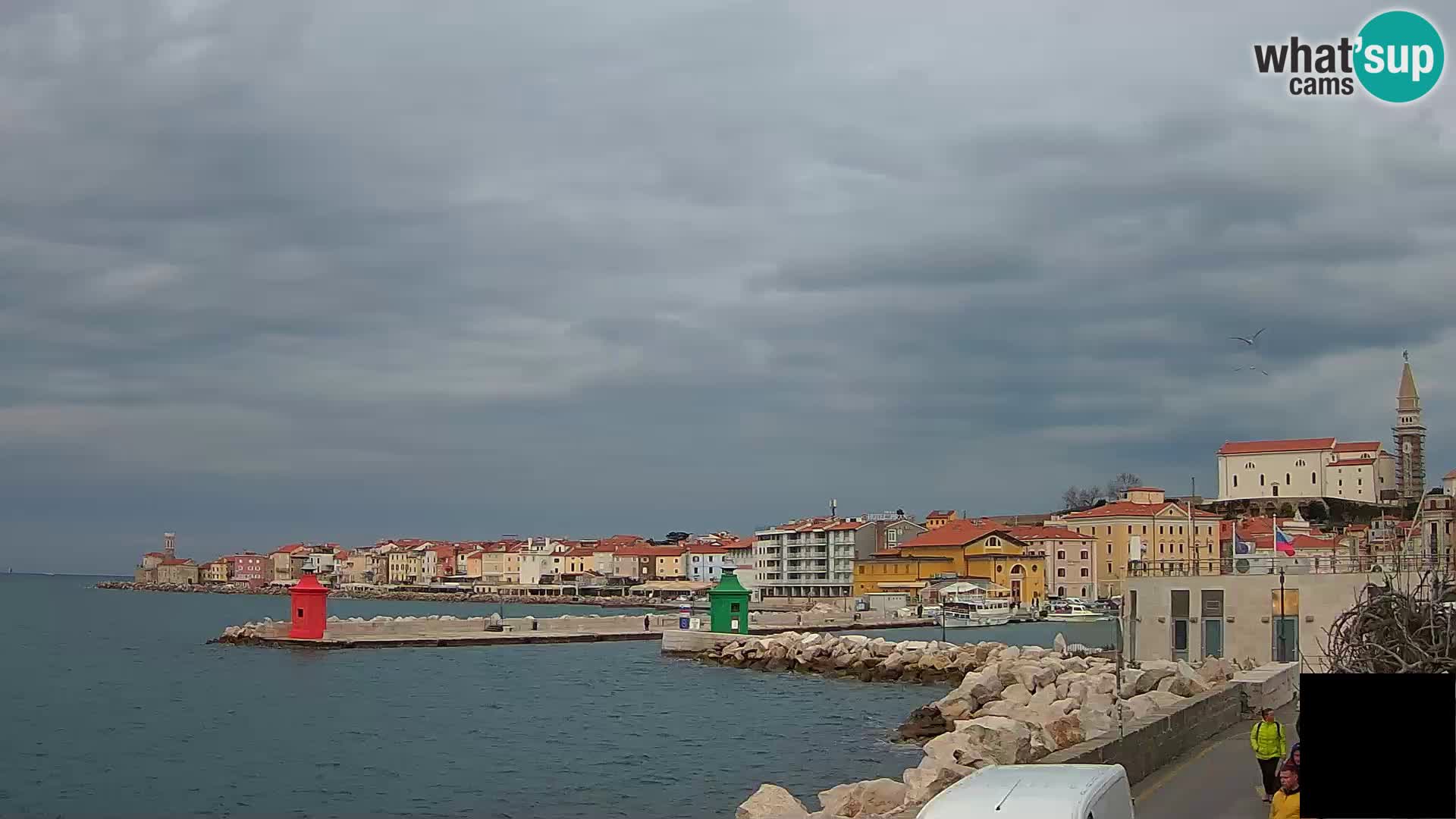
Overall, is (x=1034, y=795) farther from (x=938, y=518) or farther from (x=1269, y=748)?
(x=938, y=518)

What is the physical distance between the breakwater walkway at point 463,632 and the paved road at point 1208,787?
148 ft

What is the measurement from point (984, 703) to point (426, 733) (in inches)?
539

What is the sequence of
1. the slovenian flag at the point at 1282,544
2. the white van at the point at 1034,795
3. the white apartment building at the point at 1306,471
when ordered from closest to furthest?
the white van at the point at 1034,795 < the slovenian flag at the point at 1282,544 < the white apartment building at the point at 1306,471

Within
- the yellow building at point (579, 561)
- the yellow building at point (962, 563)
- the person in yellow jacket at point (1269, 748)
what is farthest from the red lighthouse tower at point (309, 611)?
the yellow building at point (579, 561)

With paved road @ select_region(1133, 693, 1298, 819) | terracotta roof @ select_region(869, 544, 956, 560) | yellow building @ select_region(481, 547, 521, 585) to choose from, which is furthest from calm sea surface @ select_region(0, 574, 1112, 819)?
yellow building @ select_region(481, 547, 521, 585)

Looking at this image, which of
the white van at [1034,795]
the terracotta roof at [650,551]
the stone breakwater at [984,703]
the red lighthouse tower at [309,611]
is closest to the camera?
the white van at [1034,795]

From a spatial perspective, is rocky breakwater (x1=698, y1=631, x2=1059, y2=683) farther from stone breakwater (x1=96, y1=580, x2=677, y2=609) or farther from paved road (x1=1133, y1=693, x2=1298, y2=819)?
stone breakwater (x1=96, y1=580, x2=677, y2=609)

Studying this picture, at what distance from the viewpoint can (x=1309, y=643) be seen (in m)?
28.2

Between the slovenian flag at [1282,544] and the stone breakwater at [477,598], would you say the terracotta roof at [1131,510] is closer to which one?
the stone breakwater at [477,598]

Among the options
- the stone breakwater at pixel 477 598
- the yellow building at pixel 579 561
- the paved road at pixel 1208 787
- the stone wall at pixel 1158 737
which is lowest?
the stone breakwater at pixel 477 598

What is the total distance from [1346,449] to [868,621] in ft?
251

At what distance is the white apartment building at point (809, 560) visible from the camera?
122062mm

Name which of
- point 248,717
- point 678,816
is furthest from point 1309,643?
point 248,717

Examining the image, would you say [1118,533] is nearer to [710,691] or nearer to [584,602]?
[584,602]
